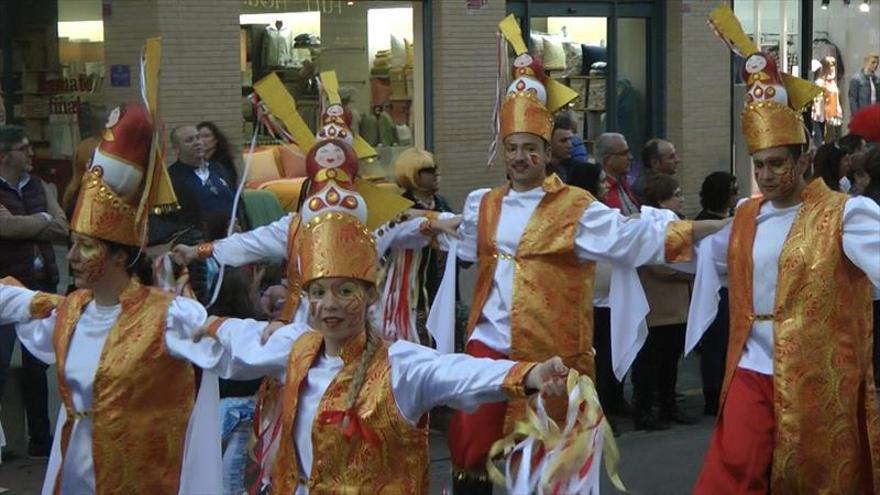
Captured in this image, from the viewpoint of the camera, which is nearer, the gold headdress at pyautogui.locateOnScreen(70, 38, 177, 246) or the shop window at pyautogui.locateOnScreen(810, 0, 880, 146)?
the gold headdress at pyautogui.locateOnScreen(70, 38, 177, 246)

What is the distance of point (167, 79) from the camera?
14234mm

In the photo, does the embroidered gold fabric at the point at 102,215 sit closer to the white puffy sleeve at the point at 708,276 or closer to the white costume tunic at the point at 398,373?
the white costume tunic at the point at 398,373

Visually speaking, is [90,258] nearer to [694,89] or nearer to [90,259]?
[90,259]

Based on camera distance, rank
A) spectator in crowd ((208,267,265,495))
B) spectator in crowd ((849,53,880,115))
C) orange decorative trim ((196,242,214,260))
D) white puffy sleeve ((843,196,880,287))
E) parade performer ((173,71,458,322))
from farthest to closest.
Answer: spectator in crowd ((849,53,880,115))
spectator in crowd ((208,267,265,495))
orange decorative trim ((196,242,214,260))
white puffy sleeve ((843,196,880,287))
parade performer ((173,71,458,322))

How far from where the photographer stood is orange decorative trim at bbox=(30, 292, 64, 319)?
611 cm

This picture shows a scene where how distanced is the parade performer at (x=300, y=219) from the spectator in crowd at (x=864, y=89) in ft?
47.9

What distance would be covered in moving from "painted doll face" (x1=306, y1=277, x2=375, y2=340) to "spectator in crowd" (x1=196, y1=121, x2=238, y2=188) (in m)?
4.86

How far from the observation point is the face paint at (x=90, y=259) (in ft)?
19.2

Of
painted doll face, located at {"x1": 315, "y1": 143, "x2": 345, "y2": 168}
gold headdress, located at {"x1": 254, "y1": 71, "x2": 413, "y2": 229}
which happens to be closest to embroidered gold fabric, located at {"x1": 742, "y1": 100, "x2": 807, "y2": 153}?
gold headdress, located at {"x1": 254, "y1": 71, "x2": 413, "y2": 229}

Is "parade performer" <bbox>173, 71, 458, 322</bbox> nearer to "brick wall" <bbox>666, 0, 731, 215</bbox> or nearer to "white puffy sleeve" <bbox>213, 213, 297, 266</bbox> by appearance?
"white puffy sleeve" <bbox>213, 213, 297, 266</bbox>

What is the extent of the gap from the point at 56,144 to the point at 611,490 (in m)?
6.74

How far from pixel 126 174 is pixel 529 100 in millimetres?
2460

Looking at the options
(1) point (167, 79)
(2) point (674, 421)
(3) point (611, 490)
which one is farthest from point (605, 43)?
(3) point (611, 490)

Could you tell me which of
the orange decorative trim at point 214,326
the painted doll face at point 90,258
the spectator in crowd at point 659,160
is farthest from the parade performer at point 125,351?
the spectator in crowd at point 659,160
